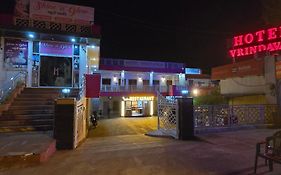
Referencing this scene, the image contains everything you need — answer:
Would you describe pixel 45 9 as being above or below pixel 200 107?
above

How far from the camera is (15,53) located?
14.7 m

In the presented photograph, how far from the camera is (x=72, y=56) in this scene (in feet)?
52.0

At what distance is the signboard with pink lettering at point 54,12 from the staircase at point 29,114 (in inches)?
240

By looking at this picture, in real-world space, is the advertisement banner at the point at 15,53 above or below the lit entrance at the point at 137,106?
above

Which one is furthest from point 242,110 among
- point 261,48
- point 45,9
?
point 45,9

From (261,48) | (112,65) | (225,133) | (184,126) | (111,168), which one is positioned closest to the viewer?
(111,168)

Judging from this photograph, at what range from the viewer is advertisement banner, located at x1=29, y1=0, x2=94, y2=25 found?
51.8 ft

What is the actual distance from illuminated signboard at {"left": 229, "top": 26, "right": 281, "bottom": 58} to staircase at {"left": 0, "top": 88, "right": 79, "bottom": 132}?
40.5ft

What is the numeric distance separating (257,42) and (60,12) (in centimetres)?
1374

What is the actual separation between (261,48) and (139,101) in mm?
17655

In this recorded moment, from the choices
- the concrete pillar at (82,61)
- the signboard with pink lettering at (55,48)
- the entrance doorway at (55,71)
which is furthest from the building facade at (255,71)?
the signboard with pink lettering at (55,48)

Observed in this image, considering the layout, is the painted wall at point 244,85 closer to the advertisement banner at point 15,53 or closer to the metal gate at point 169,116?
the metal gate at point 169,116

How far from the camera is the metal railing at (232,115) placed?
9.88 meters

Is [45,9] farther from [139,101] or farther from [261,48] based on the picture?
[139,101]
